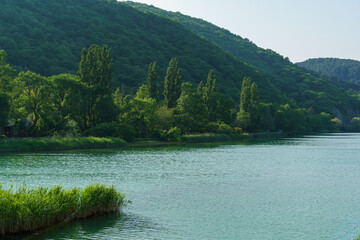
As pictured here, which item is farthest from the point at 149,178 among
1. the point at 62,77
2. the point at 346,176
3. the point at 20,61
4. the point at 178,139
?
the point at 20,61

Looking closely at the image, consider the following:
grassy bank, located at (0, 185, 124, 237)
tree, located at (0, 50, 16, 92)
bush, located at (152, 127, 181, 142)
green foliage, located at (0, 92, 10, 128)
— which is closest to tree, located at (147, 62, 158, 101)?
bush, located at (152, 127, 181, 142)

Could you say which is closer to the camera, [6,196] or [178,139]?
[6,196]

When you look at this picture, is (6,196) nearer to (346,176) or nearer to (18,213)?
(18,213)

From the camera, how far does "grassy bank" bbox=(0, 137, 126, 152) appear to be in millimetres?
69250

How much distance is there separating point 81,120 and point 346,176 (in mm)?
61743

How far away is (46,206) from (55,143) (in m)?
56.5

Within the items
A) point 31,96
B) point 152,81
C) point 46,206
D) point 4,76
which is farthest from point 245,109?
point 46,206

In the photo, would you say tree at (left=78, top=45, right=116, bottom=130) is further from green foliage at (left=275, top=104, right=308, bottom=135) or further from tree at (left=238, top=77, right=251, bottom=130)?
green foliage at (left=275, top=104, right=308, bottom=135)

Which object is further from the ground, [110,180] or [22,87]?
[22,87]

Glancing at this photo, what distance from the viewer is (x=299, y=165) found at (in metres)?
61.7

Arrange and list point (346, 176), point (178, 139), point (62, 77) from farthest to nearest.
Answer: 1. point (178, 139)
2. point (62, 77)
3. point (346, 176)

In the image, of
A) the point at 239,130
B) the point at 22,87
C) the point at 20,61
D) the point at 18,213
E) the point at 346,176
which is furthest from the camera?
the point at 20,61

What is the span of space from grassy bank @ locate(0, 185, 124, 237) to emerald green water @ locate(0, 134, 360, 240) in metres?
0.76

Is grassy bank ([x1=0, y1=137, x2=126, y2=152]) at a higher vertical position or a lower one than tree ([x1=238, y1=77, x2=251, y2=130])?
lower
